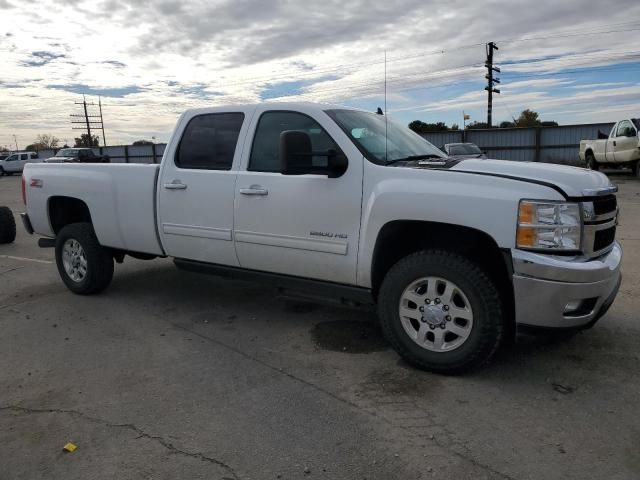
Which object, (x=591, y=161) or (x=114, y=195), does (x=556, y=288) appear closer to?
(x=114, y=195)

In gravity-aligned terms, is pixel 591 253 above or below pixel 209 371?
above

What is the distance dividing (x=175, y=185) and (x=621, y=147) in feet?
58.7

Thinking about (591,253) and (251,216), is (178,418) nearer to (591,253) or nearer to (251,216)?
(251,216)

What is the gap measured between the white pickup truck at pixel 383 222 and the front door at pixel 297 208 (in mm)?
11

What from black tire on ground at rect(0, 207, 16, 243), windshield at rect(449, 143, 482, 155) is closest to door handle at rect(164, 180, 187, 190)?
black tire on ground at rect(0, 207, 16, 243)

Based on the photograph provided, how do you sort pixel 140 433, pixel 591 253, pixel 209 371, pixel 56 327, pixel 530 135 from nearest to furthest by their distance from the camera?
pixel 140 433, pixel 591 253, pixel 209 371, pixel 56 327, pixel 530 135

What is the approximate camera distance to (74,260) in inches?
233

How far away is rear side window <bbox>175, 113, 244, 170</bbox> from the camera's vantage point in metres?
4.67

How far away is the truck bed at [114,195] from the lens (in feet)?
16.8

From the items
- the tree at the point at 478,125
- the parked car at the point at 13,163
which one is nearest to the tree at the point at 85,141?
the parked car at the point at 13,163

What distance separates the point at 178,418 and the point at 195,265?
6.35 ft

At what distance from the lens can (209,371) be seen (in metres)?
3.87

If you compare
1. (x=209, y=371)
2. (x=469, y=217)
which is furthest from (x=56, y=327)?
(x=469, y=217)

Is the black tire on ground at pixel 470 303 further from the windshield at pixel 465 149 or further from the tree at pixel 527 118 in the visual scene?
the tree at pixel 527 118
